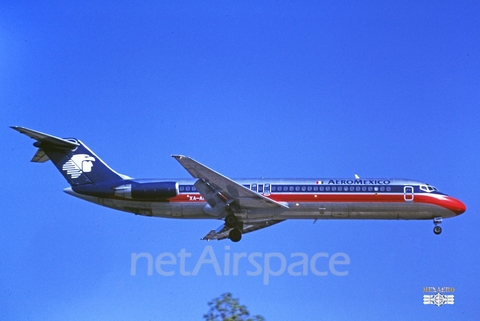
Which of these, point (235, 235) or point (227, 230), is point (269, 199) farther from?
point (227, 230)

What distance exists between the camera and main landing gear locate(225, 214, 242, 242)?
3027cm

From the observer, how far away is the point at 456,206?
101 feet

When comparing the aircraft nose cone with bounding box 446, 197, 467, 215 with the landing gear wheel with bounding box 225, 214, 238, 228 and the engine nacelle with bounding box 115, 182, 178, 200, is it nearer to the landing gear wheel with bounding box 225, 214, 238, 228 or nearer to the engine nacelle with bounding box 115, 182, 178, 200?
the landing gear wheel with bounding box 225, 214, 238, 228

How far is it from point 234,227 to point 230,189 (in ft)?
6.67

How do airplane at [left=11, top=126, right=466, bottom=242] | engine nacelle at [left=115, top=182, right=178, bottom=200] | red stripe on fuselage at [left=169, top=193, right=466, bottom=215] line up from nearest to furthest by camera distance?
1. airplane at [left=11, top=126, right=466, bottom=242]
2. red stripe on fuselage at [left=169, top=193, right=466, bottom=215]
3. engine nacelle at [left=115, top=182, right=178, bottom=200]

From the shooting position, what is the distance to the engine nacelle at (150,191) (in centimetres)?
3095

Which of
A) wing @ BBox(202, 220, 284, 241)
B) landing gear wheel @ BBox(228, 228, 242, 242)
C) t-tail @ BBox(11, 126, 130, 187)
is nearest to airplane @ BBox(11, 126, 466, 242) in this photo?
landing gear wheel @ BBox(228, 228, 242, 242)

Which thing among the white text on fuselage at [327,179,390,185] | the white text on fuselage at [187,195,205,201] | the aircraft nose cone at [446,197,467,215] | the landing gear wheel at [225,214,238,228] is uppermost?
the white text on fuselage at [327,179,390,185]

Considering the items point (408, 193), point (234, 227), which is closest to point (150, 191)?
point (234, 227)

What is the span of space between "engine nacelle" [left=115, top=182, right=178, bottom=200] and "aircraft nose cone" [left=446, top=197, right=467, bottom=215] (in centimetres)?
1173

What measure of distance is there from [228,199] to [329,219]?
4596 millimetres

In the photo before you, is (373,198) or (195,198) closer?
(373,198)

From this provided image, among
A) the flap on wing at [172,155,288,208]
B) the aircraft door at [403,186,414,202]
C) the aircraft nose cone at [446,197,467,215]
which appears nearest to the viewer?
the flap on wing at [172,155,288,208]

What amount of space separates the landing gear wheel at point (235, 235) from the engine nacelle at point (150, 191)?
2933 mm
